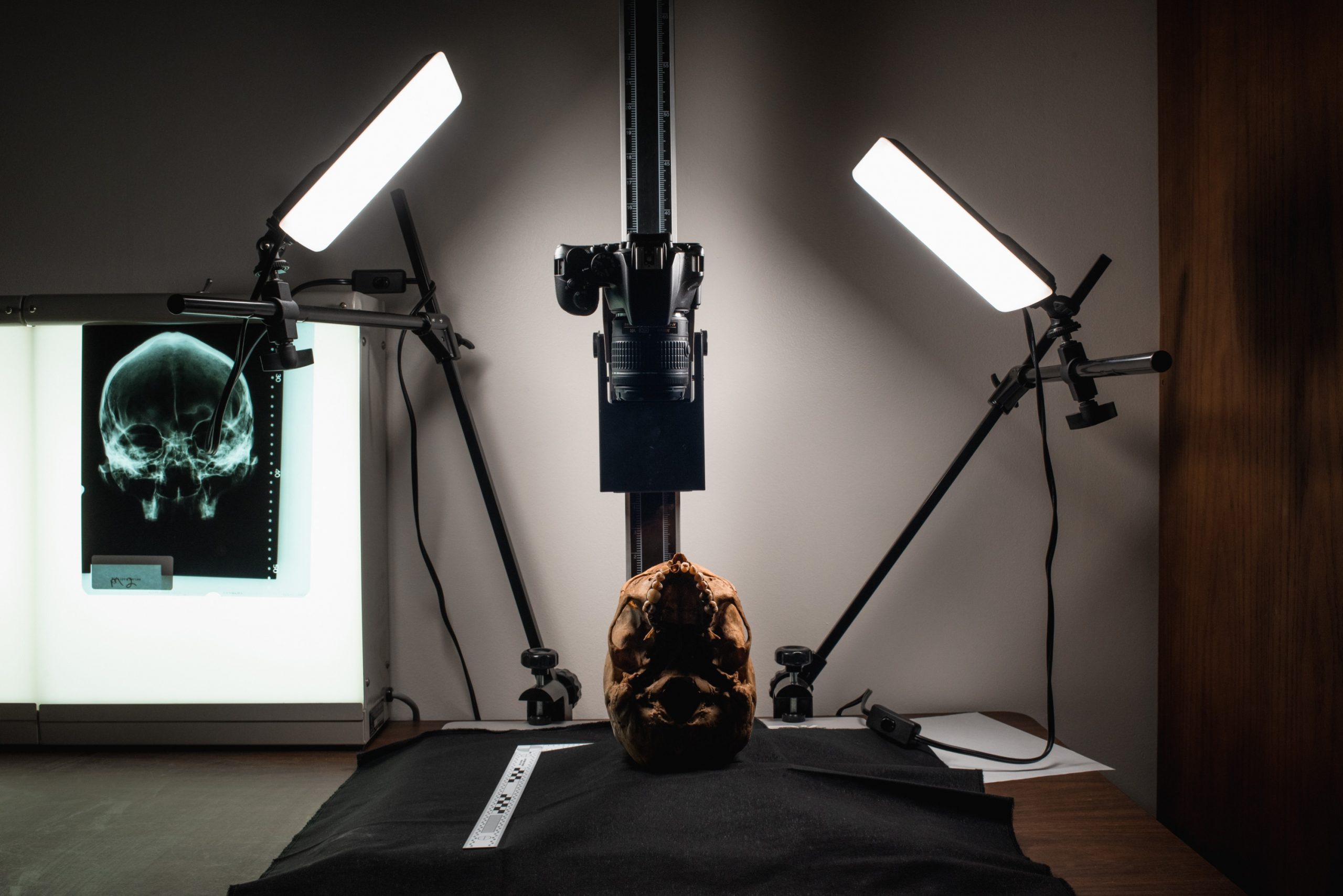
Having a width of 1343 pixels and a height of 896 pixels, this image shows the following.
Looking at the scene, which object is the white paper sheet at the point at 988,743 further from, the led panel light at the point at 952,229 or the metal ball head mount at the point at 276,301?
the metal ball head mount at the point at 276,301

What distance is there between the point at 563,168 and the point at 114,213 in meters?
0.75

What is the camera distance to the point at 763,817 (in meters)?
0.69

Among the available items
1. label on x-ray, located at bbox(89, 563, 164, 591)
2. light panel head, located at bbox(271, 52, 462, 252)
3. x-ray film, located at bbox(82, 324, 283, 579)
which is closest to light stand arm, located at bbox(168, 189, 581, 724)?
light panel head, located at bbox(271, 52, 462, 252)

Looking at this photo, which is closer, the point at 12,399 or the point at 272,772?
the point at 272,772

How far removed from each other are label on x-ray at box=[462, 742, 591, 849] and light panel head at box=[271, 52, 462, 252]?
0.65 m

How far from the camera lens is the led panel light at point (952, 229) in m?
0.82

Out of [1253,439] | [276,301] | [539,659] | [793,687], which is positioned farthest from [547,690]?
[1253,439]

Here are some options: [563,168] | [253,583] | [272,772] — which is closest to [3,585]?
[253,583]

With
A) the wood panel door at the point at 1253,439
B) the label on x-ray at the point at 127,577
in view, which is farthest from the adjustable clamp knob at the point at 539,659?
the wood panel door at the point at 1253,439

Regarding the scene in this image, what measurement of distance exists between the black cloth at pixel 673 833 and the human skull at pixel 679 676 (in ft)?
0.10

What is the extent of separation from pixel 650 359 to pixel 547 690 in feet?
1.81

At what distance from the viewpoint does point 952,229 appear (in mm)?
866

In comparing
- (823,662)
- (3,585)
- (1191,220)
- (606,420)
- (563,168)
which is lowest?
(823,662)

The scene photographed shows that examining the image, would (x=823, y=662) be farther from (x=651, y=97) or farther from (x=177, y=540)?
(x=177, y=540)
